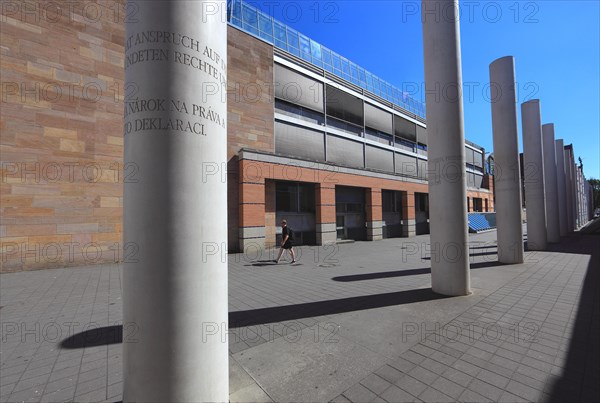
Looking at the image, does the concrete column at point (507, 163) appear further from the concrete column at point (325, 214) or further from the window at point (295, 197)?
the window at point (295, 197)

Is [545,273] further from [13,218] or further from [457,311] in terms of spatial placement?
[13,218]

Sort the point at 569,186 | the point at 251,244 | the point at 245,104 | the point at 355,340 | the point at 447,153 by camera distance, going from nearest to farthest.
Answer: the point at 355,340 → the point at 447,153 → the point at 251,244 → the point at 245,104 → the point at 569,186

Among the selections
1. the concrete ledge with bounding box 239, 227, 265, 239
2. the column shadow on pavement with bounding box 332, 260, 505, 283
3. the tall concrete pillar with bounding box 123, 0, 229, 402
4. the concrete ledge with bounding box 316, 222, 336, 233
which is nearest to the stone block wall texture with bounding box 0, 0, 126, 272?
the concrete ledge with bounding box 239, 227, 265, 239

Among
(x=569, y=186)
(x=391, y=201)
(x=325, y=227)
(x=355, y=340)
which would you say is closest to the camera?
(x=355, y=340)

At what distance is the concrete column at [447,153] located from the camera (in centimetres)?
691

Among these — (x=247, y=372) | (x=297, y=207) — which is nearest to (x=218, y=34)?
(x=247, y=372)

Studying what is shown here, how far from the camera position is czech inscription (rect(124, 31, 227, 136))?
2498 mm

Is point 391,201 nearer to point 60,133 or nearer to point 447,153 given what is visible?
point 447,153

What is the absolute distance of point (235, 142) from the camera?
16.4m

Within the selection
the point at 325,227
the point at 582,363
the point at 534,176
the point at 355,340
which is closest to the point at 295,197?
the point at 325,227

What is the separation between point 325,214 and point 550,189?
15.2 metres

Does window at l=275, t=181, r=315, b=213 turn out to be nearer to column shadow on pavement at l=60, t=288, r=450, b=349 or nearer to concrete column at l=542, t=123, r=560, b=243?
column shadow on pavement at l=60, t=288, r=450, b=349

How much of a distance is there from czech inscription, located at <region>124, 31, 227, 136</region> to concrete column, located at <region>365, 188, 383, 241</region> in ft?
70.0

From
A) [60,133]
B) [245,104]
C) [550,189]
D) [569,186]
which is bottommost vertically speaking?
[550,189]
